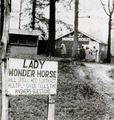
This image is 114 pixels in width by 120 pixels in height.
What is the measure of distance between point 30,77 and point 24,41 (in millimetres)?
17288

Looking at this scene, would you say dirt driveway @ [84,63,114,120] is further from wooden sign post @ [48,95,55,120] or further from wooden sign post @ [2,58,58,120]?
wooden sign post @ [2,58,58,120]

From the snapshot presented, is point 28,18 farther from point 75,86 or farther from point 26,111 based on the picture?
point 26,111

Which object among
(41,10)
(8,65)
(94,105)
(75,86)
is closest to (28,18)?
(41,10)

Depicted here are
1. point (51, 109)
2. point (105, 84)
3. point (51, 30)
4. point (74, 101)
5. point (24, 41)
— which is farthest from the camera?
point (24, 41)

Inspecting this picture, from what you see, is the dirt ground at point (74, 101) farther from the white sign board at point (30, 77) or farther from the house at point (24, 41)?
the house at point (24, 41)

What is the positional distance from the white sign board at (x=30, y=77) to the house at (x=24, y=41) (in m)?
16.5

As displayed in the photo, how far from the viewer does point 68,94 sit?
966cm

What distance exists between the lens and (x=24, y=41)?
70.1 feet

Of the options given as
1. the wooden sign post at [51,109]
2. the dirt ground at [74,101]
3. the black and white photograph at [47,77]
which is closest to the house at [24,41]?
the black and white photograph at [47,77]

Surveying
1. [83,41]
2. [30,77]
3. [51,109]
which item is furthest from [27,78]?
[83,41]

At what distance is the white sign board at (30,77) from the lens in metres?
4.24

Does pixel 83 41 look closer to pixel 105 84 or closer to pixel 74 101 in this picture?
pixel 105 84

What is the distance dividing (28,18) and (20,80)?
20.4 meters

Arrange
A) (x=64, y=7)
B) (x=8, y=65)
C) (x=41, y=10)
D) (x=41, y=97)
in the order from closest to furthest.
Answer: (x=8, y=65), (x=41, y=97), (x=64, y=7), (x=41, y=10)
